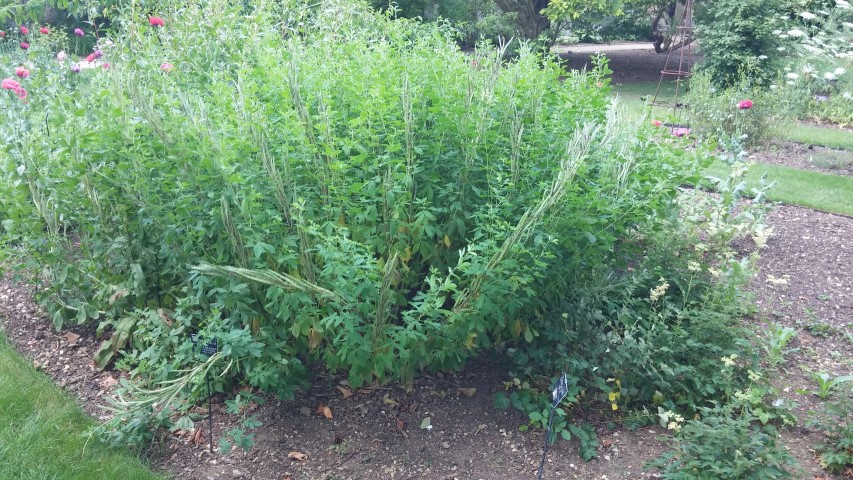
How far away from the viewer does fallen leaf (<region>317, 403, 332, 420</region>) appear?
3405 millimetres

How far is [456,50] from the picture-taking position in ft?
14.2

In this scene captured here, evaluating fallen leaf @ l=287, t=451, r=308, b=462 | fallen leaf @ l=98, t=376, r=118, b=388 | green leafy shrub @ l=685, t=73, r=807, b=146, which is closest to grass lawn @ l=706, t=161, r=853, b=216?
green leafy shrub @ l=685, t=73, r=807, b=146

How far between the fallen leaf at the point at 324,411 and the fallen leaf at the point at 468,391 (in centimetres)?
69

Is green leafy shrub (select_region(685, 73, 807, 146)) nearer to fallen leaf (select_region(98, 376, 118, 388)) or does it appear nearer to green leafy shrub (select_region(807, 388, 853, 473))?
green leafy shrub (select_region(807, 388, 853, 473))

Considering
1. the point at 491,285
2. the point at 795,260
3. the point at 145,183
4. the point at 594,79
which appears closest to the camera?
the point at 491,285

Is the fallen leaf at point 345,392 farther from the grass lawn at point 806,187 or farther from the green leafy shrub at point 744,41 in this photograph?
the green leafy shrub at point 744,41

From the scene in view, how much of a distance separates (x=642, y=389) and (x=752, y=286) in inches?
66.1

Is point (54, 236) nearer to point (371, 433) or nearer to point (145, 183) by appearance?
point (145, 183)

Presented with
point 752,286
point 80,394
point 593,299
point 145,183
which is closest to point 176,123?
point 145,183

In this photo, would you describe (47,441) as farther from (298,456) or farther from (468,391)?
(468,391)

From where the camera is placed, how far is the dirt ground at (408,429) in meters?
3.09

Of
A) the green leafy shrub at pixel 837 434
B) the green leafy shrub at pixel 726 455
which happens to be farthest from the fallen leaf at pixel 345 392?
the green leafy shrub at pixel 837 434

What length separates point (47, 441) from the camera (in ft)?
10.0

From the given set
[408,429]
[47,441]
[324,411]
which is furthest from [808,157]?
[47,441]
